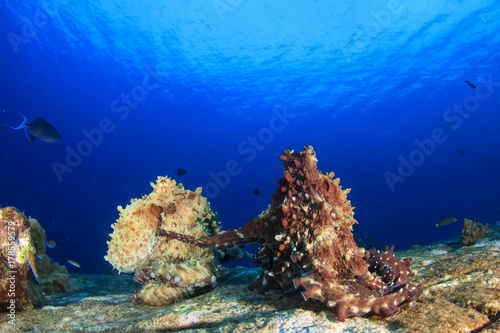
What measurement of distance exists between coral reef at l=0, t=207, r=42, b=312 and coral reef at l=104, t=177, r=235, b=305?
39.7 inches

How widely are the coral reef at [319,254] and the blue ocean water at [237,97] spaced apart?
5542 millimetres

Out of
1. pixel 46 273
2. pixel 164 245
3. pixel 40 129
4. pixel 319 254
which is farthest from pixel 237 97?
pixel 319 254

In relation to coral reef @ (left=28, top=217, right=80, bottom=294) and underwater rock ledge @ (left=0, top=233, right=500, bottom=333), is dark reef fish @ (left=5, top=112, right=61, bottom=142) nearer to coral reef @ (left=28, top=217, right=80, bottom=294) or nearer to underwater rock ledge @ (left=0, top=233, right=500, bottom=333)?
coral reef @ (left=28, top=217, right=80, bottom=294)

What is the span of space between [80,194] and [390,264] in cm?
10008

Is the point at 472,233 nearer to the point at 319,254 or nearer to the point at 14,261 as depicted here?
the point at 319,254

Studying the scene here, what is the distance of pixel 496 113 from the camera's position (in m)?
61.8

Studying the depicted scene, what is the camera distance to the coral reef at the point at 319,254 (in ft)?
7.11

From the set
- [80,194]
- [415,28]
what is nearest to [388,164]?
[415,28]

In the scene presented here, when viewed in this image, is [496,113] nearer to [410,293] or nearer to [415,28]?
[415,28]

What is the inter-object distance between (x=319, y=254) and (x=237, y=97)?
1778 inches

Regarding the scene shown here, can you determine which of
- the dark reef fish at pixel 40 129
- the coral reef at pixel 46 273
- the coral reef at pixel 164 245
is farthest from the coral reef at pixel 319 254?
the dark reef fish at pixel 40 129

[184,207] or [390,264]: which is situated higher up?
[184,207]

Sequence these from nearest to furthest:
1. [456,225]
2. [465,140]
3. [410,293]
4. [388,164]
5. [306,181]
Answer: [410,293]
[306,181]
[456,225]
[465,140]
[388,164]

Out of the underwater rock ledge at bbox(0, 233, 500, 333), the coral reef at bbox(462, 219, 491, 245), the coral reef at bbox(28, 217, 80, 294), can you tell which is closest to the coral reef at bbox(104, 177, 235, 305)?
the underwater rock ledge at bbox(0, 233, 500, 333)
